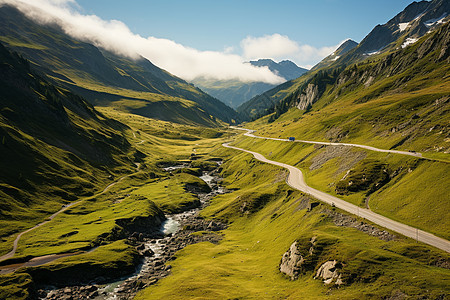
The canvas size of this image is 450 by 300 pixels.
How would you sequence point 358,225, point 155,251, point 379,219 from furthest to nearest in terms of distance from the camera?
1. point 155,251
2. point 379,219
3. point 358,225

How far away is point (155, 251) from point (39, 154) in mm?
91569

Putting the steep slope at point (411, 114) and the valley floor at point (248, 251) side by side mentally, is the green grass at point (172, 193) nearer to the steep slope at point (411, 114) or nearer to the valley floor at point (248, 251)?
the valley floor at point (248, 251)

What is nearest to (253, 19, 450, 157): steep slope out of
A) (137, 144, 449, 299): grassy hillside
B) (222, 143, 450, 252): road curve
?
(222, 143, 450, 252): road curve

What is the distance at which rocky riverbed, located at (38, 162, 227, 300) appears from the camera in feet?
187

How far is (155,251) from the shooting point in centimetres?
7838

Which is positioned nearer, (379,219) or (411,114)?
(379,219)

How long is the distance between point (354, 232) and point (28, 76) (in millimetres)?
227519

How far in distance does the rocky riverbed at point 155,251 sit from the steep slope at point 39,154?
39.6m

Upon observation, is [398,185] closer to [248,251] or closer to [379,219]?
[379,219]

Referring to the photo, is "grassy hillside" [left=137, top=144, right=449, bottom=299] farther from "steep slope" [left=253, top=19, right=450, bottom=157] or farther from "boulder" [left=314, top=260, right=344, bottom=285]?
"steep slope" [left=253, top=19, right=450, bottom=157]

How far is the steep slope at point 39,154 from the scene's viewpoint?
98375 millimetres

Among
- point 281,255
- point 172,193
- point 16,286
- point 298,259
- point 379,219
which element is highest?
point 379,219

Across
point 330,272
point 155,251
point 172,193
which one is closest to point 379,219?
point 330,272

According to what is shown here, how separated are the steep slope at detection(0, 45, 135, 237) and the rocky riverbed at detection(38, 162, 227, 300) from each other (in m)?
39.6
